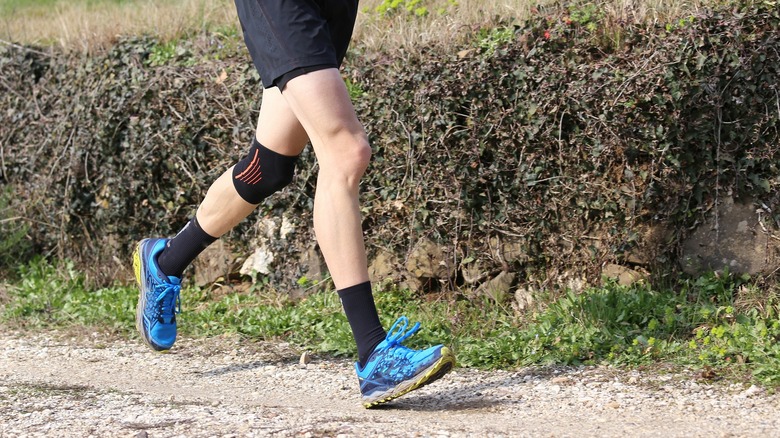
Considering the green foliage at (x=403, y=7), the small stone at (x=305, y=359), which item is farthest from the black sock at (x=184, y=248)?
the green foliage at (x=403, y=7)

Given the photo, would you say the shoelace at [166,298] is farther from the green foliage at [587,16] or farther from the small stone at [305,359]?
the green foliage at [587,16]

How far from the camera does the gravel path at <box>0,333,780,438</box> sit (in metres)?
2.88

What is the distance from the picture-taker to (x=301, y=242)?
4.97 m

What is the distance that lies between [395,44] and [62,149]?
222 centimetres

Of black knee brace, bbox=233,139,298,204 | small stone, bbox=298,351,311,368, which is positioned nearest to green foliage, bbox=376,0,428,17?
black knee brace, bbox=233,139,298,204

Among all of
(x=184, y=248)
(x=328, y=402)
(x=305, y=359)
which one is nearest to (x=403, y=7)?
(x=184, y=248)

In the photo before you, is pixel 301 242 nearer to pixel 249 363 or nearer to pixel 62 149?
pixel 249 363

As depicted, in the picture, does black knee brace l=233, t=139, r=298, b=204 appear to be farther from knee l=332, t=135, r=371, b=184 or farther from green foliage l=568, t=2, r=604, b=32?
green foliage l=568, t=2, r=604, b=32

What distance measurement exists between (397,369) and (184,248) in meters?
1.27

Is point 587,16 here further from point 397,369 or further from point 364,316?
point 397,369

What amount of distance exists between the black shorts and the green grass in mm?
1413

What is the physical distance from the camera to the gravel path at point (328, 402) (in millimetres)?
2877

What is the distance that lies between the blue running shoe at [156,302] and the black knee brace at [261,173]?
520 millimetres

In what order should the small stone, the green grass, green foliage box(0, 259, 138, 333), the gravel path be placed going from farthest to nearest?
1. green foliage box(0, 259, 138, 333)
2. the small stone
3. the green grass
4. the gravel path
